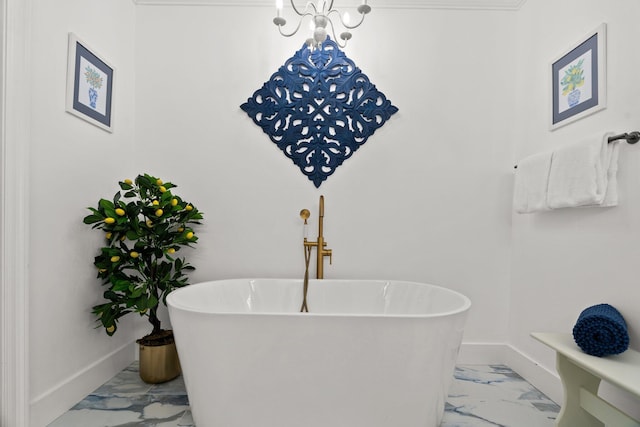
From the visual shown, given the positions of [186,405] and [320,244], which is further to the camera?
[320,244]

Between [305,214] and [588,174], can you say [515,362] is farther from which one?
[305,214]

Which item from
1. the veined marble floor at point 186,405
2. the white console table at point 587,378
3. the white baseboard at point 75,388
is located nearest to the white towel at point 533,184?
the white console table at point 587,378

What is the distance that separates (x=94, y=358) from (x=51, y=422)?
1.20 ft

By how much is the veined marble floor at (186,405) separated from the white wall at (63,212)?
11cm

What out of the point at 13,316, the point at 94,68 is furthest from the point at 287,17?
the point at 13,316

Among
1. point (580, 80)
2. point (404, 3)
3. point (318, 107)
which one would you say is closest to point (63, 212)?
point (318, 107)

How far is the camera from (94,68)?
1.88 m

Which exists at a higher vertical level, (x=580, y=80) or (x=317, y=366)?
(x=580, y=80)

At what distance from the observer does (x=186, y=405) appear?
1719 millimetres

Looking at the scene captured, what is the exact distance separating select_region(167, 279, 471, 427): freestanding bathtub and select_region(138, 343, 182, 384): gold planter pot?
581 millimetres

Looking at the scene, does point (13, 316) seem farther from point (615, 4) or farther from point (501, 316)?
point (615, 4)

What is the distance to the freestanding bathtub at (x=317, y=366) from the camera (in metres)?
1.38

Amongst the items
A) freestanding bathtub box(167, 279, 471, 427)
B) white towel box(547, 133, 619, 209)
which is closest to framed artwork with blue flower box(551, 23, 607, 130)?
white towel box(547, 133, 619, 209)

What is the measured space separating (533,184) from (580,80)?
532mm
